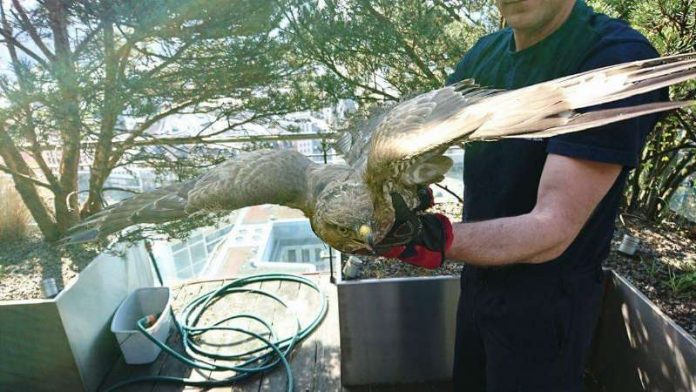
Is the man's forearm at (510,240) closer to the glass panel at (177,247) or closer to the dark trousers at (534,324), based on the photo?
the dark trousers at (534,324)

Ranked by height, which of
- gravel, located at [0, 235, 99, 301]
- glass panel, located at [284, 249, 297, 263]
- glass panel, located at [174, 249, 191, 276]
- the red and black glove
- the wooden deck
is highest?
the red and black glove

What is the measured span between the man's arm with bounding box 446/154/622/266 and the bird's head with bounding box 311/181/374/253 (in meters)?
0.45

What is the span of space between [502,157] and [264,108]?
205 centimetres

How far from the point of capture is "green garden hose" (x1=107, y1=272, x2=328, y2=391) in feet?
10.1

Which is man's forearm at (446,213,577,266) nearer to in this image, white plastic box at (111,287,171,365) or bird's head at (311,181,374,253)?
bird's head at (311,181,374,253)

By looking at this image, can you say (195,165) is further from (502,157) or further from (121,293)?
(502,157)

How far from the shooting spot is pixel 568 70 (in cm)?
148

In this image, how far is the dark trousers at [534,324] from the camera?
164 centimetres

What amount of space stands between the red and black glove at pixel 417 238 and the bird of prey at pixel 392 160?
35 mm

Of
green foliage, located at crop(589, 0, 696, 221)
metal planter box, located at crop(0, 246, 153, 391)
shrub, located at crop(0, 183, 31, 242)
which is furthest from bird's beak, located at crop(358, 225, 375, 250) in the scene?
shrub, located at crop(0, 183, 31, 242)

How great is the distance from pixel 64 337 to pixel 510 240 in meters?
2.97

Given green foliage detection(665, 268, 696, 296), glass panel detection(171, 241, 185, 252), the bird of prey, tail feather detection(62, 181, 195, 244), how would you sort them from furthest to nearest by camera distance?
glass panel detection(171, 241, 185, 252)
green foliage detection(665, 268, 696, 296)
tail feather detection(62, 181, 195, 244)
the bird of prey

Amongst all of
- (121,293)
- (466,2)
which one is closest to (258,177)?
(466,2)

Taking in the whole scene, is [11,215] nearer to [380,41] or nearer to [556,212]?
[380,41]
